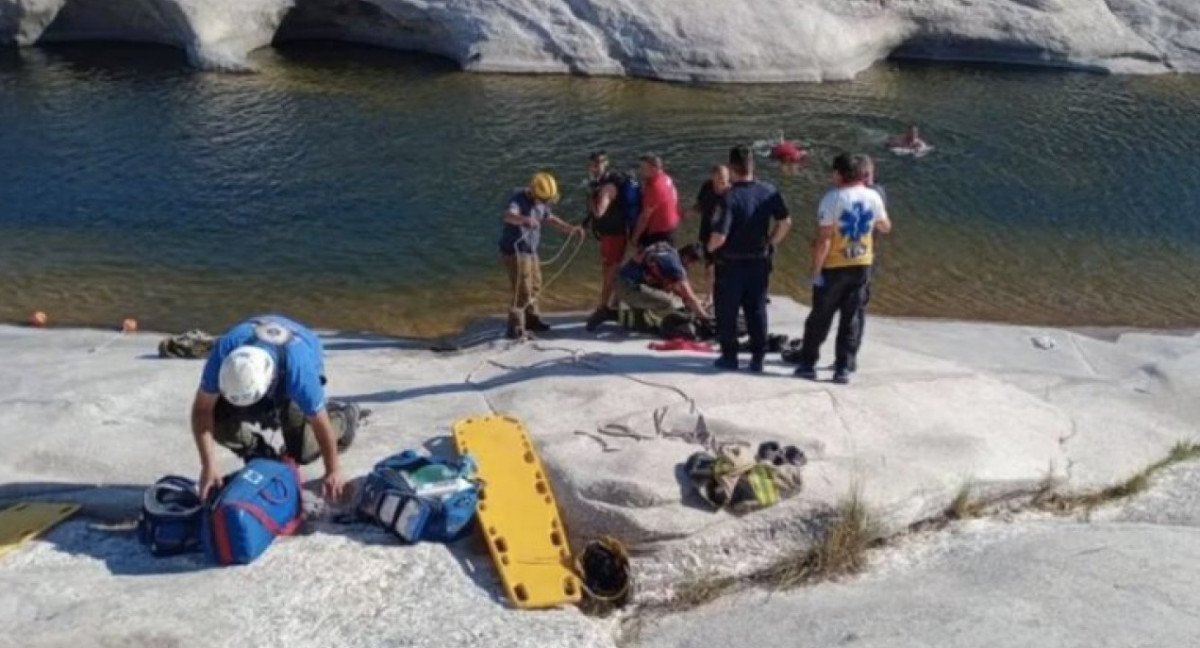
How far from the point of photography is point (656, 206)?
12.3 meters

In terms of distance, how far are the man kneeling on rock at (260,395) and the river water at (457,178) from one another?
6.83 meters

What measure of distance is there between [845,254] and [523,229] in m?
3.53

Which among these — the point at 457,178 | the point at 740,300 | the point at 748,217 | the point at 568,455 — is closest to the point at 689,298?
the point at 740,300

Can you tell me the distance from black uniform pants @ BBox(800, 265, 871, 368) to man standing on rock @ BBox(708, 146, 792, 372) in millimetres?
430

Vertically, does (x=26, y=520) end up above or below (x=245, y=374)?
below

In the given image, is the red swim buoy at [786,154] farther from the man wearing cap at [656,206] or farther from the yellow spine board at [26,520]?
the yellow spine board at [26,520]

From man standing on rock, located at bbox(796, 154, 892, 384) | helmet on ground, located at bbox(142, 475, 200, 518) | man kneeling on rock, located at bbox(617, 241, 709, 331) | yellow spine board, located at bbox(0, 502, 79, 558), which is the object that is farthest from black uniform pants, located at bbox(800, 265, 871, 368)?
yellow spine board, located at bbox(0, 502, 79, 558)

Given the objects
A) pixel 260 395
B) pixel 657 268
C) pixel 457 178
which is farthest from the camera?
pixel 457 178

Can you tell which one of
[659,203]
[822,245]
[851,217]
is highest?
[851,217]

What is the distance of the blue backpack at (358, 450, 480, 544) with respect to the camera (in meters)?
8.29

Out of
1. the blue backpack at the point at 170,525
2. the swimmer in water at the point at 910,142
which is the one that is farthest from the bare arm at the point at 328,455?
the swimmer in water at the point at 910,142

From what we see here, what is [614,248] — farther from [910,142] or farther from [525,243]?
[910,142]

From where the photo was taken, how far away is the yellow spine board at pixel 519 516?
26.3 ft

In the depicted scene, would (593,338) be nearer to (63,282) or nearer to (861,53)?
(63,282)
